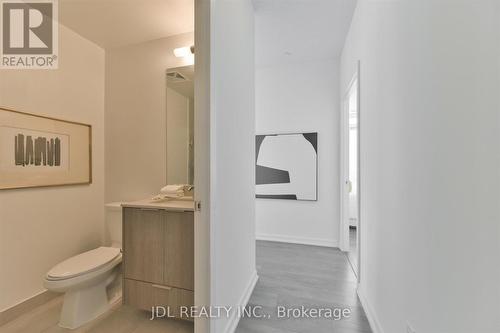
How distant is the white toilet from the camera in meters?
1.58

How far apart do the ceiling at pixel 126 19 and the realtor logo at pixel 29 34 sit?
0.40ft

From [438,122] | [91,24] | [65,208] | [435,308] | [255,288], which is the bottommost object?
[255,288]

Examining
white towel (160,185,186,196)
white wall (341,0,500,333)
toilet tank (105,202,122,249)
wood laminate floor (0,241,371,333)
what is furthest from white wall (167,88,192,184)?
white wall (341,0,500,333)

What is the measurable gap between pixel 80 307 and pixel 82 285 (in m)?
0.19

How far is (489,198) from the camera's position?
0.63 m

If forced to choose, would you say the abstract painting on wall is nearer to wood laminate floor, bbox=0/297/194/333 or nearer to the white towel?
the white towel

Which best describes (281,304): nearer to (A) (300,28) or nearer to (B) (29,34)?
(A) (300,28)

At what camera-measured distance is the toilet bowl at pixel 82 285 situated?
158cm

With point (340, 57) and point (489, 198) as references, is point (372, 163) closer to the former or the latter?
point (489, 198)

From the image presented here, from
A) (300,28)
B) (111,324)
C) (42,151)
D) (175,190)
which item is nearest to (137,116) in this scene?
(42,151)

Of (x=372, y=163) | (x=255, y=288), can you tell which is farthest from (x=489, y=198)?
(x=255, y=288)

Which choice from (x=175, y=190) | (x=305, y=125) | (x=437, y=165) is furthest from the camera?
(x=305, y=125)

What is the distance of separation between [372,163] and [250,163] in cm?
105

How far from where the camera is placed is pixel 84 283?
1.65 meters
